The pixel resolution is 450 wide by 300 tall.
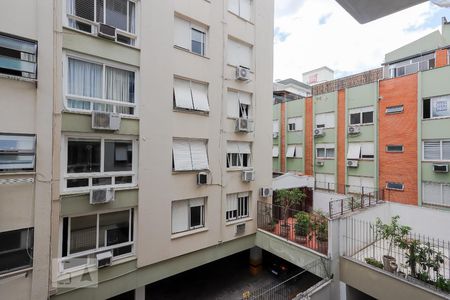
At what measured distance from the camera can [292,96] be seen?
2602 cm

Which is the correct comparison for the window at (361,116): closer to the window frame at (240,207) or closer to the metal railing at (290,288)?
the window frame at (240,207)

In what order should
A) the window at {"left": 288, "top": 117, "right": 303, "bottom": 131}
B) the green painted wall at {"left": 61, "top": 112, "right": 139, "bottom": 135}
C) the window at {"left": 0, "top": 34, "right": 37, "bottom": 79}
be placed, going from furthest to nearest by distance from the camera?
the window at {"left": 288, "top": 117, "right": 303, "bottom": 131}
the green painted wall at {"left": 61, "top": 112, "right": 139, "bottom": 135}
the window at {"left": 0, "top": 34, "right": 37, "bottom": 79}

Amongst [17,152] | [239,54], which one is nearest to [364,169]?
[239,54]

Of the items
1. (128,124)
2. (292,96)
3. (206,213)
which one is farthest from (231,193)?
(292,96)

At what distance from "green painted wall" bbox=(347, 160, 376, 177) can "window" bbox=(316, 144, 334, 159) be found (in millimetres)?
1936

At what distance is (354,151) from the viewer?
17.3 meters

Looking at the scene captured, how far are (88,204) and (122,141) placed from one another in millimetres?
2170

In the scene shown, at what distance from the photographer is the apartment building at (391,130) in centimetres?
1380

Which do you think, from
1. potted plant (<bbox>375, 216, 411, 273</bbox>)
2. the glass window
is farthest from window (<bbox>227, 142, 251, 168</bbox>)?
potted plant (<bbox>375, 216, 411, 273</bbox>)

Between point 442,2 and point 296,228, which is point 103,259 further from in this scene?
point 442,2

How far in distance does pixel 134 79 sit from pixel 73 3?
8.60 ft

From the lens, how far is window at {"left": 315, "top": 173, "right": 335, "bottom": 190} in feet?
61.5

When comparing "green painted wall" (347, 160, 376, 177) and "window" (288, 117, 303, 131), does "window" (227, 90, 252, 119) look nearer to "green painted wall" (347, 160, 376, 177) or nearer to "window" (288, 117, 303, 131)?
"green painted wall" (347, 160, 376, 177)

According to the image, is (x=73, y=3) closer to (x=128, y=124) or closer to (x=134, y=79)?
(x=134, y=79)
